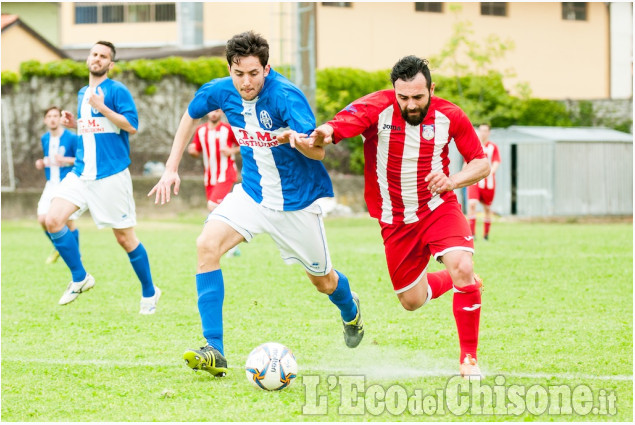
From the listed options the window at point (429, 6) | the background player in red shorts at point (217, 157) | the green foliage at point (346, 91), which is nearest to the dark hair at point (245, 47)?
the background player in red shorts at point (217, 157)

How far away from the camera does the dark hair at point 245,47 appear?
6.13m

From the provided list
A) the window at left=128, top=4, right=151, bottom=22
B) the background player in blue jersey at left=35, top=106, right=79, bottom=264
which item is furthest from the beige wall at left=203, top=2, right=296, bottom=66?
the background player in blue jersey at left=35, top=106, right=79, bottom=264

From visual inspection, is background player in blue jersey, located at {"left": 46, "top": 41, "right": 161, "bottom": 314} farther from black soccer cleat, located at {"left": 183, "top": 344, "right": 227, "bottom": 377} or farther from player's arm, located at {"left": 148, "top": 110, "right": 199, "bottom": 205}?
black soccer cleat, located at {"left": 183, "top": 344, "right": 227, "bottom": 377}

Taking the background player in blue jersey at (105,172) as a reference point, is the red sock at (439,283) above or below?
below

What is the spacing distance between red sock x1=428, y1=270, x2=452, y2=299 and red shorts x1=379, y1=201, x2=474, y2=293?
11.8 inches

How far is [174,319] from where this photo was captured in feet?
28.4

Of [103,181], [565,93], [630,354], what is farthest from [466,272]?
[565,93]

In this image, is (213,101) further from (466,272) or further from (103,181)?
(103,181)

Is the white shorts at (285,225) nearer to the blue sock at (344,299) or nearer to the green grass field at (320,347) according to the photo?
the blue sock at (344,299)

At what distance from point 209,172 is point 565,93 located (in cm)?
2419

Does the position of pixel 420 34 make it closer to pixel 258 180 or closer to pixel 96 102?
pixel 96 102

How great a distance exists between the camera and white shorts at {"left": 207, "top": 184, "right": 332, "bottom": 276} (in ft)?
21.6

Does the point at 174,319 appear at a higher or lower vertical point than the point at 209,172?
lower

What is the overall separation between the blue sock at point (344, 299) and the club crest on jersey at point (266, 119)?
4.12ft
